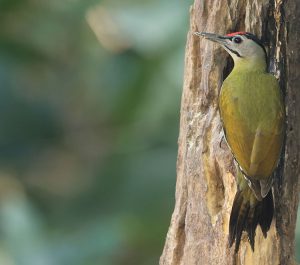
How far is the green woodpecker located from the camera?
6.39m

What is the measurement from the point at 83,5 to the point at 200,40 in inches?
179

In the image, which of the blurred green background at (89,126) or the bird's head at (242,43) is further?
the blurred green background at (89,126)

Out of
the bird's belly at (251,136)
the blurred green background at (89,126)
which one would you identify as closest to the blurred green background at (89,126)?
the blurred green background at (89,126)

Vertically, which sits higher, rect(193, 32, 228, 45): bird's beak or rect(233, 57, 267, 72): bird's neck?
rect(193, 32, 228, 45): bird's beak

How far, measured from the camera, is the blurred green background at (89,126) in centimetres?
1084

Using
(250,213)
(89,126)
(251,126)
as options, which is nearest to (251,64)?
(251,126)

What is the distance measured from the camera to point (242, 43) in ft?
21.5

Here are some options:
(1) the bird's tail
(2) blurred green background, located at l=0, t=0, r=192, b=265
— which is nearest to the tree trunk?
(1) the bird's tail

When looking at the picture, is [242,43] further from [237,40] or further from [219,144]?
[219,144]

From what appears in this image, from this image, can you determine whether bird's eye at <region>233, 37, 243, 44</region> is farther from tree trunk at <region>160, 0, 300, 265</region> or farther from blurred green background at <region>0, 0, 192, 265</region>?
blurred green background at <region>0, 0, 192, 265</region>

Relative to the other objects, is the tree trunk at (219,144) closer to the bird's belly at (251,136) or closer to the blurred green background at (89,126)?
the bird's belly at (251,136)

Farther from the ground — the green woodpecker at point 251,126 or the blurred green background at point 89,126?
the blurred green background at point 89,126

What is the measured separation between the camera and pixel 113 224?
11.0 metres

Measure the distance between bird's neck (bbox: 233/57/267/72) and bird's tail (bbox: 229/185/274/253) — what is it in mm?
590
